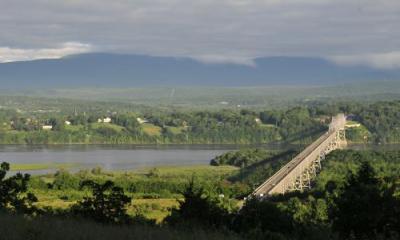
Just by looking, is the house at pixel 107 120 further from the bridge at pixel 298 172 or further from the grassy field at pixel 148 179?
the grassy field at pixel 148 179

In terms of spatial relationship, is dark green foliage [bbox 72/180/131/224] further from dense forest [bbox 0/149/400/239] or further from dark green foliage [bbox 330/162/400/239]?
dark green foliage [bbox 330/162/400/239]

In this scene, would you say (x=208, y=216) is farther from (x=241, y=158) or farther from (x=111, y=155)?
(x=111, y=155)

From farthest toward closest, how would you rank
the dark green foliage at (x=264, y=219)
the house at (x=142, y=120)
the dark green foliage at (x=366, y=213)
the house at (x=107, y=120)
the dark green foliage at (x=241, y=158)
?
the house at (x=107, y=120)
the house at (x=142, y=120)
the dark green foliage at (x=241, y=158)
the dark green foliage at (x=264, y=219)
the dark green foliage at (x=366, y=213)

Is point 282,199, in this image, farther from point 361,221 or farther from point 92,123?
point 92,123

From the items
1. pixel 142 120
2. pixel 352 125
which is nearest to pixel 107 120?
pixel 142 120

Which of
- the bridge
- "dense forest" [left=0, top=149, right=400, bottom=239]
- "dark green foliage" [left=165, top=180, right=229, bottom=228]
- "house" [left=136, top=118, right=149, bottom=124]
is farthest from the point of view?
"house" [left=136, top=118, right=149, bottom=124]

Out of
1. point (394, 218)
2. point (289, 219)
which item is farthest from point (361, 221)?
point (289, 219)

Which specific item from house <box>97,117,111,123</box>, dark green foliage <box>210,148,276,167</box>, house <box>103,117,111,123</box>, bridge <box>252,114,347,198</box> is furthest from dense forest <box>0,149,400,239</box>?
house <box>103,117,111,123</box>

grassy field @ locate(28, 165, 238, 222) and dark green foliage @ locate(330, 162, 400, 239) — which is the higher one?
dark green foliage @ locate(330, 162, 400, 239)

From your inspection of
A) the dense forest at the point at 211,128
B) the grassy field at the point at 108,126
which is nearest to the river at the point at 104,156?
the dense forest at the point at 211,128
